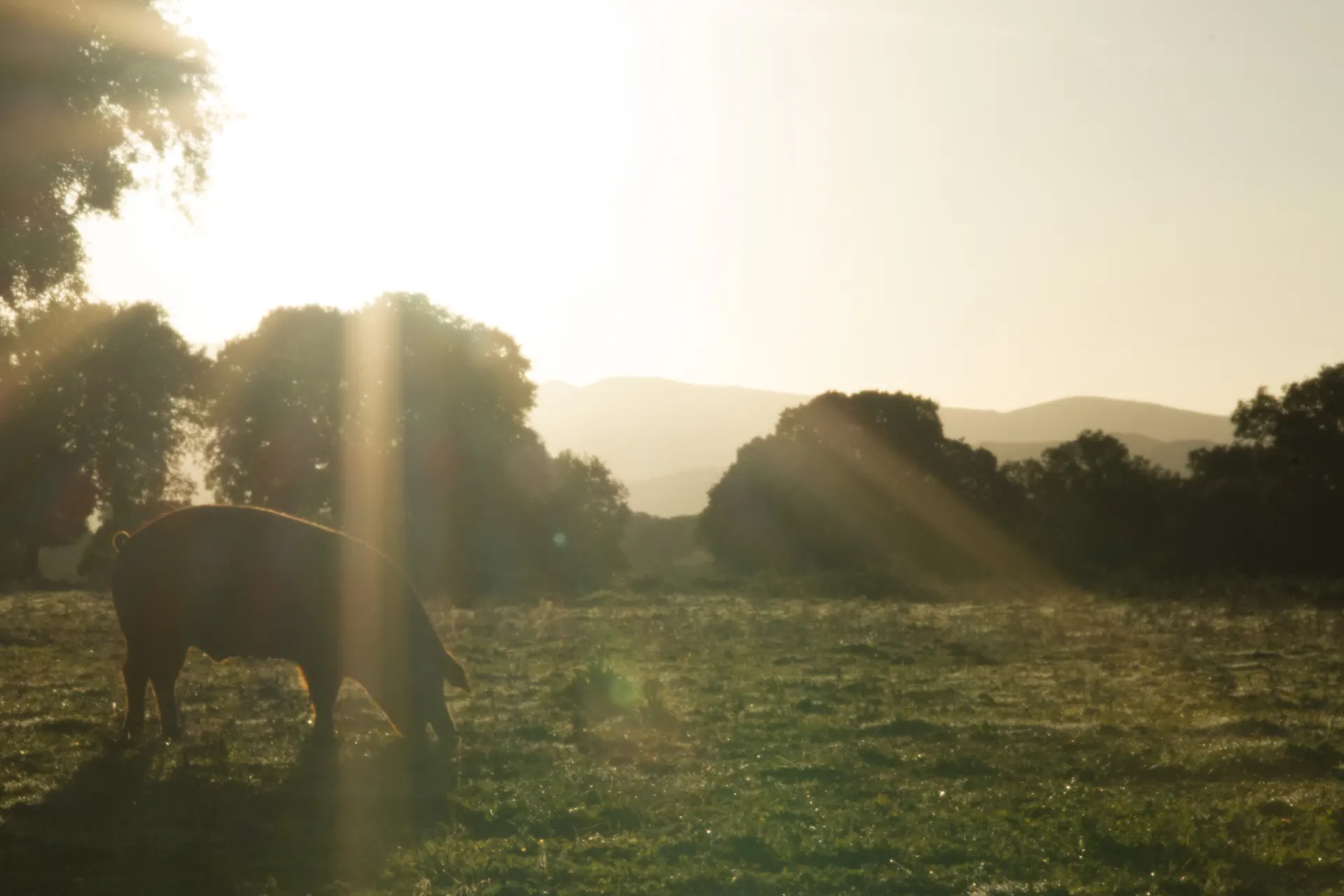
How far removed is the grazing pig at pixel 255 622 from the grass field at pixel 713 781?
0.60 metres

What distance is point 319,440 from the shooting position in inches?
2298

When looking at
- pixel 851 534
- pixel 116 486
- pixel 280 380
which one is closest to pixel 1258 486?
pixel 851 534

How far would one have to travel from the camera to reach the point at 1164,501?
161ft

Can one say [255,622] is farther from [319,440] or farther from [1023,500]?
[1023,500]

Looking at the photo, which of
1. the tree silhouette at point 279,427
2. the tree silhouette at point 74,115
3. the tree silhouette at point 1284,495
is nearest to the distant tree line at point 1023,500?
the tree silhouette at point 1284,495

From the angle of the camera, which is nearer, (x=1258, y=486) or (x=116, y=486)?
(x=1258, y=486)

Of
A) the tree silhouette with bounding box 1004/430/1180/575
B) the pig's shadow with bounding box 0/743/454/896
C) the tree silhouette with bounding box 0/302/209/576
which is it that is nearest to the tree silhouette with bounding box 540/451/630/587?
the tree silhouette with bounding box 0/302/209/576

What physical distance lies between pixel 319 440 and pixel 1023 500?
111 ft

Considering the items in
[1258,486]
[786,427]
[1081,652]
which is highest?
[786,427]

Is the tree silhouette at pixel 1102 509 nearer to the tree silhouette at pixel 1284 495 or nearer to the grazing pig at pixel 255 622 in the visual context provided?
the tree silhouette at pixel 1284 495

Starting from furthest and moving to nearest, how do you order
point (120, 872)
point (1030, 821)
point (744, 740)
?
point (744, 740) → point (1030, 821) → point (120, 872)

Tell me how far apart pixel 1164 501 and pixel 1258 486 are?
361cm

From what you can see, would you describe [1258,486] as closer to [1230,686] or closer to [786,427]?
[786,427]

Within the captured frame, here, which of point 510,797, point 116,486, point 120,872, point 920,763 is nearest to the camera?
point 120,872
